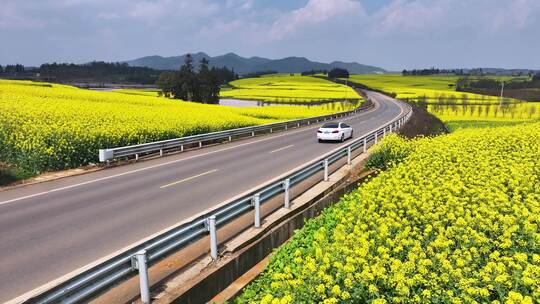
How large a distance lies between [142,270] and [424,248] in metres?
4.83

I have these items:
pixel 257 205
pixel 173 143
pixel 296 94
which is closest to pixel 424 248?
pixel 257 205

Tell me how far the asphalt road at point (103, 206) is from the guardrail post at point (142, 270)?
2.22 metres

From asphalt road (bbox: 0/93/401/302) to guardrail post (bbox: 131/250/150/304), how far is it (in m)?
2.22

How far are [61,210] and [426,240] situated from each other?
963 cm

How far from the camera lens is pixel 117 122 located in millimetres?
23422

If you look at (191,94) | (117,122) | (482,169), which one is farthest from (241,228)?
(191,94)

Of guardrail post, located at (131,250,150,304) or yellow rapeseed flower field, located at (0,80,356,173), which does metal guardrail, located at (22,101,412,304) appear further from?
yellow rapeseed flower field, located at (0,80,356,173)

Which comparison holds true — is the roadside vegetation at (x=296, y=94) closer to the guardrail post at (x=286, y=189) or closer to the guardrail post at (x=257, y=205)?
the guardrail post at (x=286, y=189)

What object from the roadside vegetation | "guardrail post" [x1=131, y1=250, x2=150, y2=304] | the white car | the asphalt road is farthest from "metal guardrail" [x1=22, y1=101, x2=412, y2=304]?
the roadside vegetation

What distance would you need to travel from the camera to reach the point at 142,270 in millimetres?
5984

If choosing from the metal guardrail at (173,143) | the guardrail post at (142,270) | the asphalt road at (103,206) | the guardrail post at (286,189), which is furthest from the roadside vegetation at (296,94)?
the guardrail post at (142,270)

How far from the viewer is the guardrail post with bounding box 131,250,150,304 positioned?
598 centimetres

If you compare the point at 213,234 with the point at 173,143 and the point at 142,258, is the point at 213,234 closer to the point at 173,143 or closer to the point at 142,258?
the point at 142,258

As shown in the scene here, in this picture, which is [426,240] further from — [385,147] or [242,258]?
[385,147]
